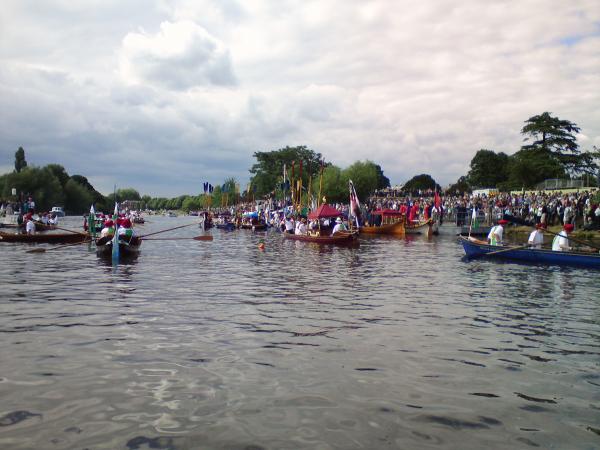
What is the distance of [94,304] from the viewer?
575 inches

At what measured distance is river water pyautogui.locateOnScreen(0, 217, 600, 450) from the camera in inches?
255

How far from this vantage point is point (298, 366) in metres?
9.07

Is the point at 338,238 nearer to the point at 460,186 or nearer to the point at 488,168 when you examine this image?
the point at 488,168

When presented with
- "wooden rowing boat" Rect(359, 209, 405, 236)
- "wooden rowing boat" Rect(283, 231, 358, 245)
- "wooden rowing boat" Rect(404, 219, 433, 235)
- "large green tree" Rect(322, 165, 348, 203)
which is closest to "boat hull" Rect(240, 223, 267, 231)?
"wooden rowing boat" Rect(359, 209, 405, 236)

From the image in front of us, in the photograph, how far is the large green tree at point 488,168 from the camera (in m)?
123

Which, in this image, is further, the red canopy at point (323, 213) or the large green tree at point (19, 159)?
the large green tree at point (19, 159)

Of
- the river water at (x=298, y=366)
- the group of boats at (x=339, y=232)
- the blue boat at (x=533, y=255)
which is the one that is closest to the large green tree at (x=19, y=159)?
the group of boats at (x=339, y=232)

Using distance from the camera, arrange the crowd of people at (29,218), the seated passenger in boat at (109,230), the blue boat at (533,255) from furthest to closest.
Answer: the crowd of people at (29,218), the seated passenger in boat at (109,230), the blue boat at (533,255)

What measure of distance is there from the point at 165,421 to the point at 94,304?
890cm

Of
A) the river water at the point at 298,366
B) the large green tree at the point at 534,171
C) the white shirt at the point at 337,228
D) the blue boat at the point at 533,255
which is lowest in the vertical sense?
the river water at the point at 298,366

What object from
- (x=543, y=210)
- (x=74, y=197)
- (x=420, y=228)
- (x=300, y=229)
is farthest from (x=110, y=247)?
(x=74, y=197)

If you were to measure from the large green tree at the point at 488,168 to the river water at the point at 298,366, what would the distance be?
363ft

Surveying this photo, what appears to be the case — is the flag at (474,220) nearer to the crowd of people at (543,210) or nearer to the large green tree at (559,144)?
the crowd of people at (543,210)

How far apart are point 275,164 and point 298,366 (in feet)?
441
